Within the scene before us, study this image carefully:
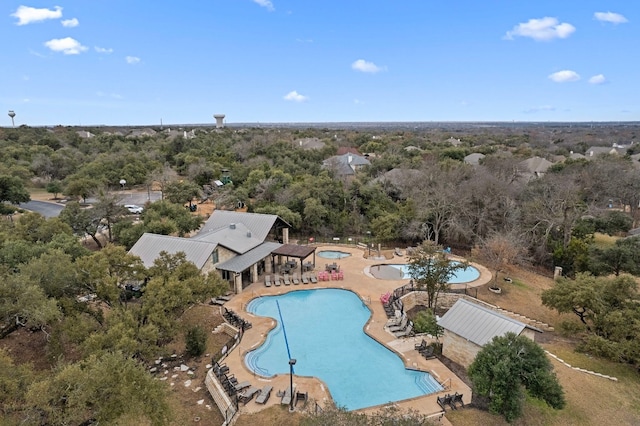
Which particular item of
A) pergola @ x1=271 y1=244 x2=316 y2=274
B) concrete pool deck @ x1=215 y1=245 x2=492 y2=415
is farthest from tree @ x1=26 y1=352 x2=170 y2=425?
pergola @ x1=271 y1=244 x2=316 y2=274

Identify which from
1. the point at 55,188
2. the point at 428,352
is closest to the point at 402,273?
the point at 428,352

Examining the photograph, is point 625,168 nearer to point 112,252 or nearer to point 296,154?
point 296,154

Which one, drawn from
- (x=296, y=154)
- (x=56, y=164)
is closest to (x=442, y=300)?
(x=296, y=154)

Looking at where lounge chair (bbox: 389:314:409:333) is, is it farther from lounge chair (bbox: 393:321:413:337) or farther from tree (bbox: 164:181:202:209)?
tree (bbox: 164:181:202:209)

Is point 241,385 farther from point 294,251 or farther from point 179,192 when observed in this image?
point 179,192

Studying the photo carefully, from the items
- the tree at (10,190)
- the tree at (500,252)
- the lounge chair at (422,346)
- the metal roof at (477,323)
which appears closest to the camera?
the metal roof at (477,323)

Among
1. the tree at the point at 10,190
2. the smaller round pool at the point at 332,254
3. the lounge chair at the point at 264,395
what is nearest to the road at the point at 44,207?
the tree at the point at 10,190

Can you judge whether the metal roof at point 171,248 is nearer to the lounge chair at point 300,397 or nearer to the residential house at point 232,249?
the residential house at point 232,249
